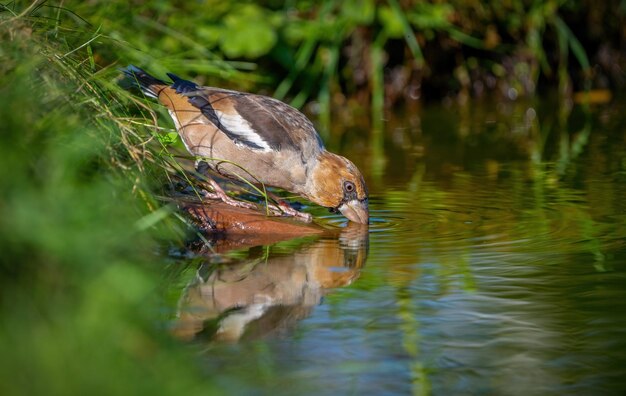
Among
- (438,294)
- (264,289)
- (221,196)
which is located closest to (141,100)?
(221,196)

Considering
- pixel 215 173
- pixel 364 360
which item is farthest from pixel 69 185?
pixel 215 173

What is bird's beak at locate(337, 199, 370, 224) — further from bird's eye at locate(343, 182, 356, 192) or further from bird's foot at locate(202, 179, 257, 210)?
bird's foot at locate(202, 179, 257, 210)

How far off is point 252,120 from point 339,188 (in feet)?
2.51

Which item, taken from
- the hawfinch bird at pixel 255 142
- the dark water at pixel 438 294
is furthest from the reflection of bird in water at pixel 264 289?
the hawfinch bird at pixel 255 142

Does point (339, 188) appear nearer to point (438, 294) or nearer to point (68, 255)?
point (438, 294)

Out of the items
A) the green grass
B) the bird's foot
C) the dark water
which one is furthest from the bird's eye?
the green grass

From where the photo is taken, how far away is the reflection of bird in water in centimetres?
429

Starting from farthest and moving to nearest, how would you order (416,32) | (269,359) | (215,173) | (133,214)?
(416,32), (215,173), (133,214), (269,359)

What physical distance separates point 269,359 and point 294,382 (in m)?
0.26

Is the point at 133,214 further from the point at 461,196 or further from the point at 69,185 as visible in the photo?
the point at 461,196

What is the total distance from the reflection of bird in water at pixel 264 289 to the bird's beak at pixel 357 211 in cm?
36

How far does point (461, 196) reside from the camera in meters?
7.11

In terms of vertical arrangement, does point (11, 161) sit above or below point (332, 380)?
above

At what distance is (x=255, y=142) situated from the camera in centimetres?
687
